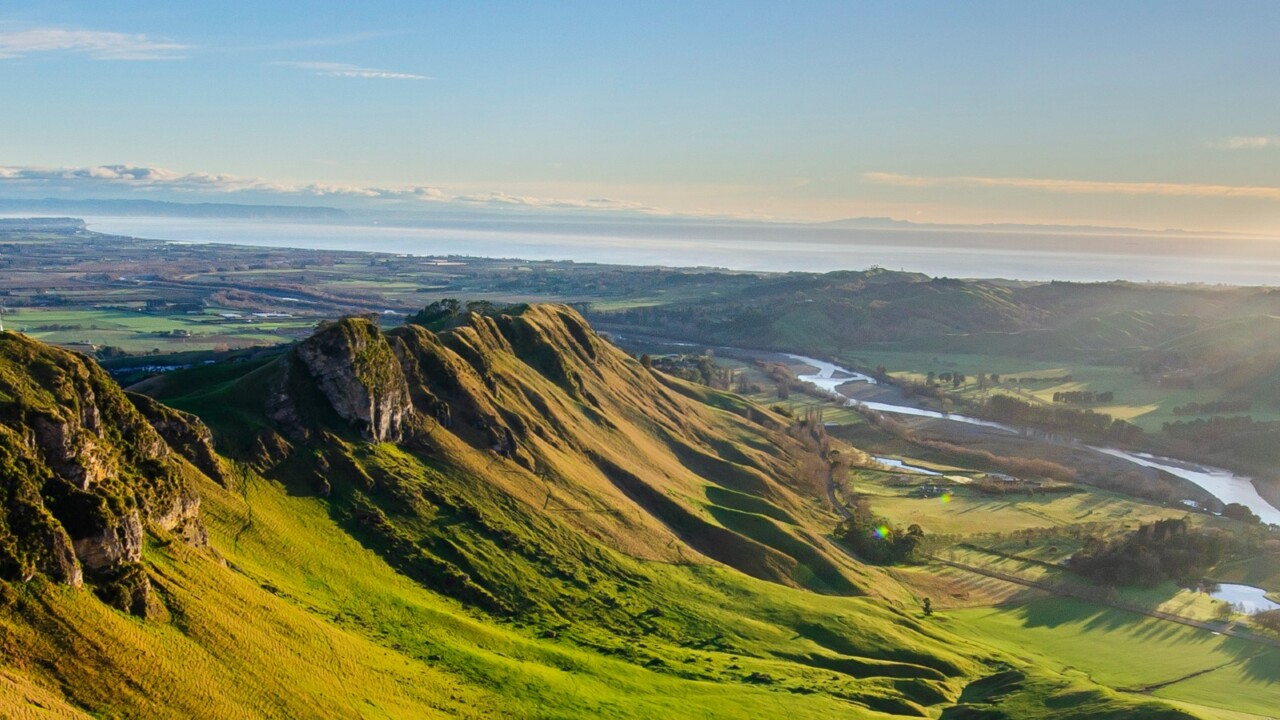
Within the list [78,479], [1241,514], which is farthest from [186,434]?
[1241,514]

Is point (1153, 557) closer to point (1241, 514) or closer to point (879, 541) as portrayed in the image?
point (879, 541)

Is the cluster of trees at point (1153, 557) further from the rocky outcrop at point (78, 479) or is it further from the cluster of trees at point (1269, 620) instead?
the rocky outcrop at point (78, 479)

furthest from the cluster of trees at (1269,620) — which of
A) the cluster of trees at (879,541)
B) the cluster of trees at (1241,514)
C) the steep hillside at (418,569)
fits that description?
the cluster of trees at (1241,514)

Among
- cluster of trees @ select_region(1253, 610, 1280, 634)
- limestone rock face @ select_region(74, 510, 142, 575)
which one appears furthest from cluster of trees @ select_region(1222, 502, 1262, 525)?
limestone rock face @ select_region(74, 510, 142, 575)

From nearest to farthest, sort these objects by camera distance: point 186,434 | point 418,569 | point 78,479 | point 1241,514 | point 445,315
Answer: point 78,479 < point 186,434 < point 418,569 < point 445,315 < point 1241,514

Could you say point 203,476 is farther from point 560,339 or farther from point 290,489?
point 560,339

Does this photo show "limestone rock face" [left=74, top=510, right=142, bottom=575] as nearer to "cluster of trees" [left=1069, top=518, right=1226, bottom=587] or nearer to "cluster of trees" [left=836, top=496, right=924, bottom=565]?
"cluster of trees" [left=836, top=496, right=924, bottom=565]
